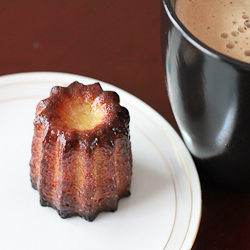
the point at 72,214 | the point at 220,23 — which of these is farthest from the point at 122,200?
the point at 220,23

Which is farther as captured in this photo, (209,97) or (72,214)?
(72,214)

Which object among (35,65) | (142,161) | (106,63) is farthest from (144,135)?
(35,65)

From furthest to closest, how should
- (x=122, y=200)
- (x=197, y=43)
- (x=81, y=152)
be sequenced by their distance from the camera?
1. (x=122, y=200)
2. (x=81, y=152)
3. (x=197, y=43)

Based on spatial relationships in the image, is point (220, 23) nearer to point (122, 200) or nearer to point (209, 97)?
point (209, 97)

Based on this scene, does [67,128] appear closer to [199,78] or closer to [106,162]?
[106,162]

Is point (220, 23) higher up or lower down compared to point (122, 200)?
higher up

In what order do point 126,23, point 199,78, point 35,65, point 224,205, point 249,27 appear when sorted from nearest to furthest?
1. point 199,78
2. point 249,27
3. point 224,205
4. point 35,65
5. point 126,23
